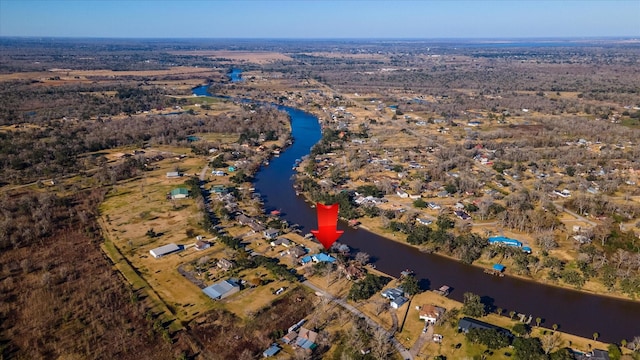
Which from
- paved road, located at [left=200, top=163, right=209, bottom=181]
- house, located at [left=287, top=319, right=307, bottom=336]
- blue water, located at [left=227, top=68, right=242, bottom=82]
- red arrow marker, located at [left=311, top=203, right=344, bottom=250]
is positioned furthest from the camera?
blue water, located at [left=227, top=68, right=242, bottom=82]

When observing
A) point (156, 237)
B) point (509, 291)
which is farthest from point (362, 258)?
point (156, 237)

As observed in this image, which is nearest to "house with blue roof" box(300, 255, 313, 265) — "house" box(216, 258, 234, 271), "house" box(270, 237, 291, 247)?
"house" box(270, 237, 291, 247)

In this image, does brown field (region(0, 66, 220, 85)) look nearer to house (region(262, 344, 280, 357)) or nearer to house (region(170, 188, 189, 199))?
house (region(170, 188, 189, 199))

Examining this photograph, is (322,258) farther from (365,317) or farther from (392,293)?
(365,317)

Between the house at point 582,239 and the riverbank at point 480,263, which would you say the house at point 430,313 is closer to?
the riverbank at point 480,263

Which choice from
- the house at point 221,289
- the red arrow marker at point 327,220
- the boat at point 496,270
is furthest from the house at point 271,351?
the boat at point 496,270

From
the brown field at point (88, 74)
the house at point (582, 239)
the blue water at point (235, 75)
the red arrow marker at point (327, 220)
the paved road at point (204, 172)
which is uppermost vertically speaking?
the red arrow marker at point (327, 220)
